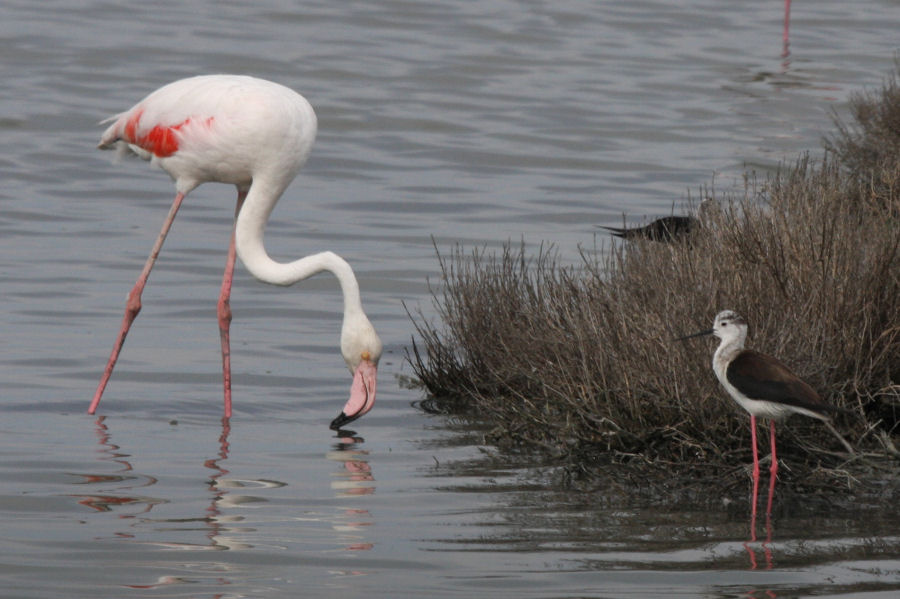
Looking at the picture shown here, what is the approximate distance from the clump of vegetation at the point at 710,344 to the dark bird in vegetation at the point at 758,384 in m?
0.41

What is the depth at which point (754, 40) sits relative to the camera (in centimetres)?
3002

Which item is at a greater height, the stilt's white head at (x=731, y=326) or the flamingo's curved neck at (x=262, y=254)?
the stilt's white head at (x=731, y=326)

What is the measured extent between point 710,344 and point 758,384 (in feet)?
3.20

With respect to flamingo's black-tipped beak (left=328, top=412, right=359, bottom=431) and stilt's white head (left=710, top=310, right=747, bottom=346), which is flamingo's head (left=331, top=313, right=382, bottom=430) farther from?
stilt's white head (left=710, top=310, right=747, bottom=346)

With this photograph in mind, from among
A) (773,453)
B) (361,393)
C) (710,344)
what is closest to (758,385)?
(773,453)

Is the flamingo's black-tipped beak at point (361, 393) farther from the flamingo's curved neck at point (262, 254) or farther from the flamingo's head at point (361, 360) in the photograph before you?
the flamingo's curved neck at point (262, 254)

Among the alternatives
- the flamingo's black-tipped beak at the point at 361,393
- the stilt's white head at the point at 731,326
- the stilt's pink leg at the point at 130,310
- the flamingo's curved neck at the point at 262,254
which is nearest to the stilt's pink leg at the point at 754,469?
the stilt's white head at the point at 731,326

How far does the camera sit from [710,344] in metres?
6.98

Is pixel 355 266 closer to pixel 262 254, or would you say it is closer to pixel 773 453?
pixel 262 254

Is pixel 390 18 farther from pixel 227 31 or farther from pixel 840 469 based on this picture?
pixel 840 469

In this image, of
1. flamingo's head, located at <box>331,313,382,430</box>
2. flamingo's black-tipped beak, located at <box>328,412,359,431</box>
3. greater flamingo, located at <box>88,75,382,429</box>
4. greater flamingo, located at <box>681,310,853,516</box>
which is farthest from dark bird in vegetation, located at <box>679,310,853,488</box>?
greater flamingo, located at <box>88,75,382,429</box>

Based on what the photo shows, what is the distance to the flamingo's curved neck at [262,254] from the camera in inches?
344

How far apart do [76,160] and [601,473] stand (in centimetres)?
1281

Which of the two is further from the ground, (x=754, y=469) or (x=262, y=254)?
(x=262, y=254)
